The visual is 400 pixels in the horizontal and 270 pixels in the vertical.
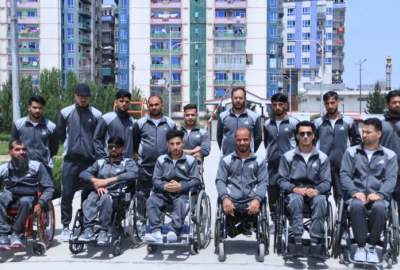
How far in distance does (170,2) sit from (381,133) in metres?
55.8

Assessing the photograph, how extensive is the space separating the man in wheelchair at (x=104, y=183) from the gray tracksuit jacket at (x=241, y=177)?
99 cm

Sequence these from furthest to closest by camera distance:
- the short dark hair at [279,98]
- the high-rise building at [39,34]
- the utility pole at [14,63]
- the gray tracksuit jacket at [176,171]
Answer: the high-rise building at [39,34] → the utility pole at [14,63] → the short dark hair at [279,98] → the gray tracksuit jacket at [176,171]

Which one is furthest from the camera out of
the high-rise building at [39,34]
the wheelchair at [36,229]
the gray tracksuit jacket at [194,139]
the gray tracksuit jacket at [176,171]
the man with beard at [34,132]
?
the high-rise building at [39,34]

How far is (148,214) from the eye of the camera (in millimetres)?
6027

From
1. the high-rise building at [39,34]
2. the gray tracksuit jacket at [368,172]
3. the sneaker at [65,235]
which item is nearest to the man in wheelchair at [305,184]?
the gray tracksuit jacket at [368,172]

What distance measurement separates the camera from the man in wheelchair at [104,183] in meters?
5.97

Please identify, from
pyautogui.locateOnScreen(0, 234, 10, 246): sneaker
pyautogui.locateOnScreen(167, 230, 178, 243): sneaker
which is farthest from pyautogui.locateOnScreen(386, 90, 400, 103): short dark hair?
pyautogui.locateOnScreen(0, 234, 10, 246): sneaker

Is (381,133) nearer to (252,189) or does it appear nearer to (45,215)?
(252,189)

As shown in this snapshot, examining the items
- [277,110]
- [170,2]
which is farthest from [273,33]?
[277,110]

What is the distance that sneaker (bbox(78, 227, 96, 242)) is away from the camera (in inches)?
231

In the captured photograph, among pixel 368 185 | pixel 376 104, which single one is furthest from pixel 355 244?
pixel 376 104

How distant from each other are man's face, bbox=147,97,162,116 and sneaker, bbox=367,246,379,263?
9.17ft

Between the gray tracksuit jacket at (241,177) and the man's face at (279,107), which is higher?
the man's face at (279,107)

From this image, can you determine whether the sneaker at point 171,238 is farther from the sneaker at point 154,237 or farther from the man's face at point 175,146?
the man's face at point 175,146
